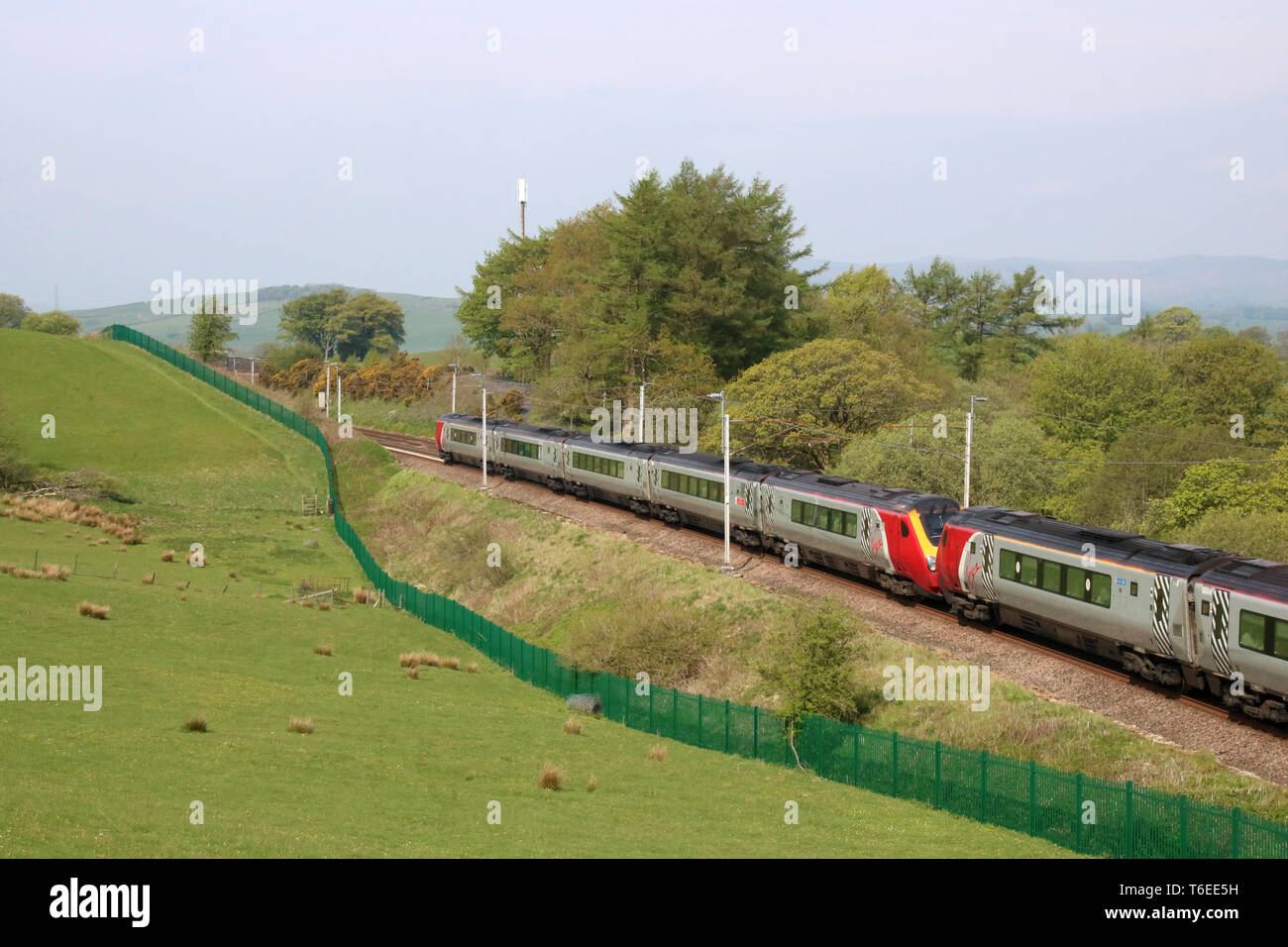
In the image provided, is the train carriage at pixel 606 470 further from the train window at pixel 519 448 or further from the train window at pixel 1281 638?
the train window at pixel 1281 638

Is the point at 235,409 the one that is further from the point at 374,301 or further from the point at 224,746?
the point at 374,301

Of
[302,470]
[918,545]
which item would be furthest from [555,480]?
[918,545]

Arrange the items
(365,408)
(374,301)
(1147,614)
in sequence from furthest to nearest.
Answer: (374,301)
(365,408)
(1147,614)

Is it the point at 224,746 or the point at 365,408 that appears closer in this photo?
the point at 224,746

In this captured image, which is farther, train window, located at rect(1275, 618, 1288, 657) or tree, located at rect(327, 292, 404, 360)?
tree, located at rect(327, 292, 404, 360)

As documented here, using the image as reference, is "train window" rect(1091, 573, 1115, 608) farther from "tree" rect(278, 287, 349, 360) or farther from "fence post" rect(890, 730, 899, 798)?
"tree" rect(278, 287, 349, 360)

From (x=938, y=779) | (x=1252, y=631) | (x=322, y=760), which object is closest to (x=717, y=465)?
(x=938, y=779)

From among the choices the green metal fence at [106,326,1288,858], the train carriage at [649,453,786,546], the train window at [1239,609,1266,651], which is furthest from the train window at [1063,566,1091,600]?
the train carriage at [649,453,786,546]

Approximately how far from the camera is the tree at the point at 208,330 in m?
128

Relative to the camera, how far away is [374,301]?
193750 millimetres

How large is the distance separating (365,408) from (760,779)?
10400 cm

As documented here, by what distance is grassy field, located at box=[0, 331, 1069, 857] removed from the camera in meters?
16.7

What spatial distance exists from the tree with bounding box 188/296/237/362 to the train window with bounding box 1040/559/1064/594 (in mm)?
118412
